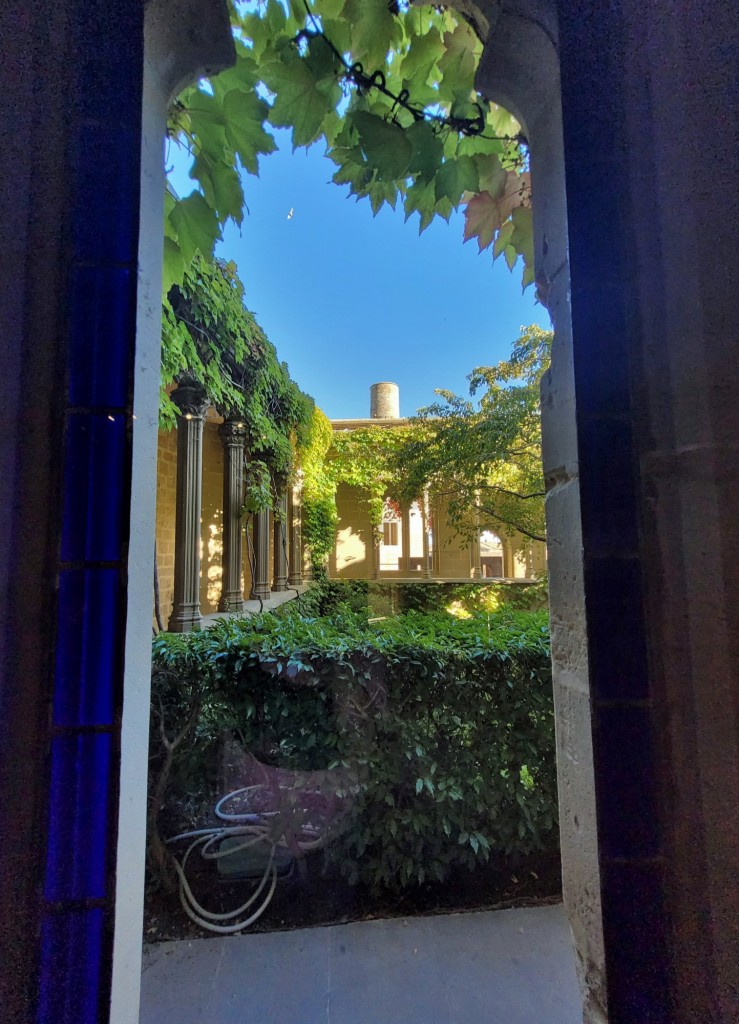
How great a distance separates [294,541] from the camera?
8.67 m

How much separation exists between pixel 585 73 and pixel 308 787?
2344mm

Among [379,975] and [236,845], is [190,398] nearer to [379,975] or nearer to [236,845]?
[236,845]

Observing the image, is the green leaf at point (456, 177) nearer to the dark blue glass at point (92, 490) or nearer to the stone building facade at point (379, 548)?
the dark blue glass at point (92, 490)

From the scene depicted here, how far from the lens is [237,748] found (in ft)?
6.69

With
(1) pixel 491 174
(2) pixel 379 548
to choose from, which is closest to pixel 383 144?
(1) pixel 491 174

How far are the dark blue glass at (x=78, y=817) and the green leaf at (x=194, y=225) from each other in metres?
0.94

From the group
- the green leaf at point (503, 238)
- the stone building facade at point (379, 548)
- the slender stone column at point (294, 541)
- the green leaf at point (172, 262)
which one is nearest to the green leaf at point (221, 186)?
the green leaf at point (172, 262)

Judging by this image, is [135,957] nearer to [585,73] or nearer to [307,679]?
[585,73]

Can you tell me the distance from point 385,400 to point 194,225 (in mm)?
16960

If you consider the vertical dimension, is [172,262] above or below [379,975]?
Result: above

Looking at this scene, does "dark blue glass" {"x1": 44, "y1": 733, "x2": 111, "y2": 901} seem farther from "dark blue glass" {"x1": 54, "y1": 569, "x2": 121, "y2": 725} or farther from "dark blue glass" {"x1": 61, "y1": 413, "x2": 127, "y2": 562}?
"dark blue glass" {"x1": 61, "y1": 413, "x2": 127, "y2": 562}

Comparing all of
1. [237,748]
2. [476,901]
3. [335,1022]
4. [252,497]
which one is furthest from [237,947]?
[252,497]

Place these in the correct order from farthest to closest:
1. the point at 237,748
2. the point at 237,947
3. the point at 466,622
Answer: the point at 466,622 → the point at 237,748 → the point at 237,947

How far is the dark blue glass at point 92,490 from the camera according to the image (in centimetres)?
51
